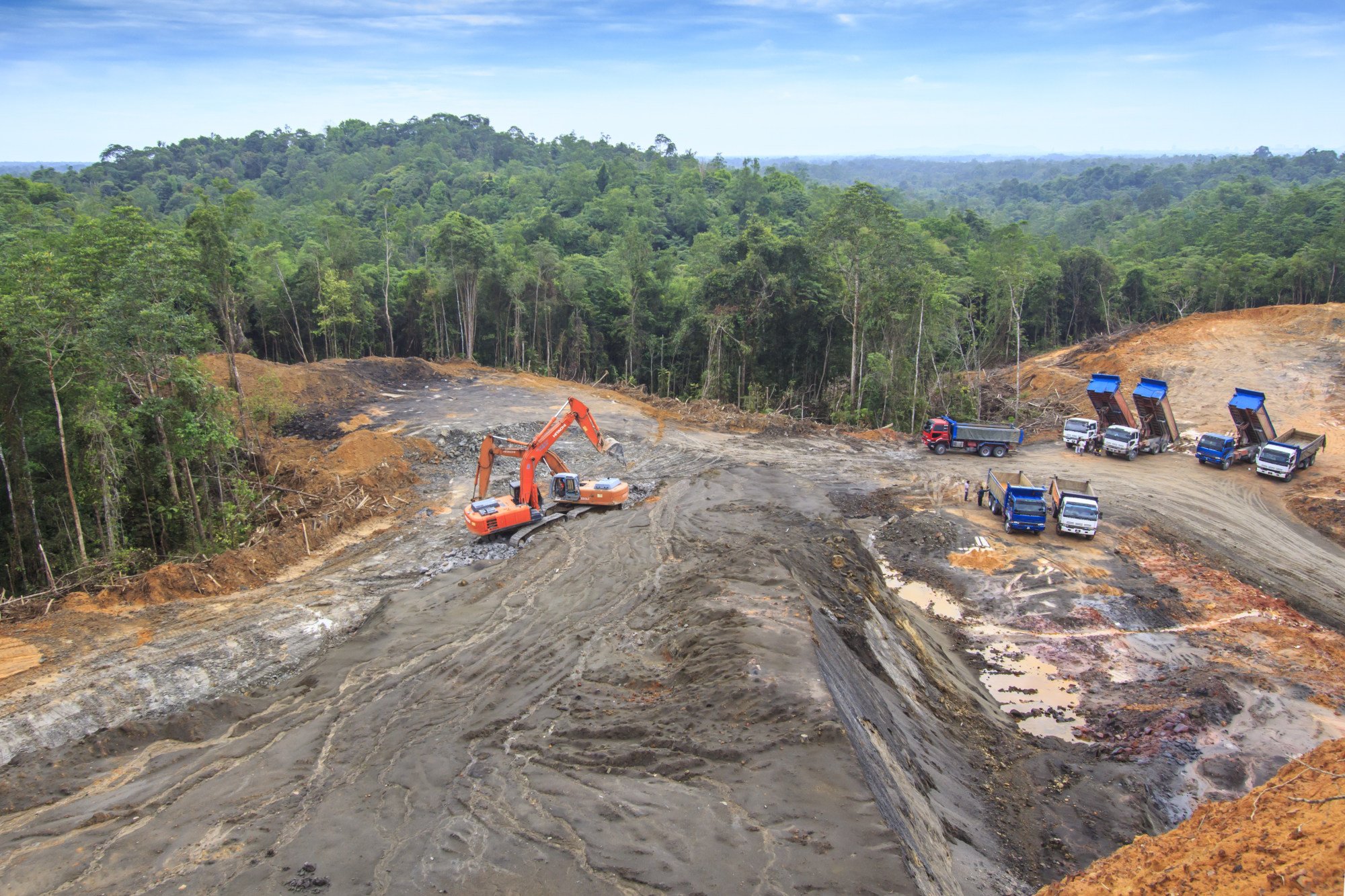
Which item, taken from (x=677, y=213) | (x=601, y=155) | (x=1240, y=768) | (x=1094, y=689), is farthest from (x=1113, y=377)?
(x=601, y=155)

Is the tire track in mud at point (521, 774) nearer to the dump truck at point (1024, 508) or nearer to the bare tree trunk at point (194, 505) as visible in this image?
the bare tree trunk at point (194, 505)

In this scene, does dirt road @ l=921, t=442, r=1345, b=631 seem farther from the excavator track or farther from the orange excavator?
the excavator track

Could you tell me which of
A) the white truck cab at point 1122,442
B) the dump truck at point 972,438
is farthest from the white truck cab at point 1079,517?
the white truck cab at point 1122,442

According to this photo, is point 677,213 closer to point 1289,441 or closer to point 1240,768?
point 1289,441

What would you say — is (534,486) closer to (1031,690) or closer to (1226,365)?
(1031,690)

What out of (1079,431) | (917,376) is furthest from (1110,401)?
(917,376)

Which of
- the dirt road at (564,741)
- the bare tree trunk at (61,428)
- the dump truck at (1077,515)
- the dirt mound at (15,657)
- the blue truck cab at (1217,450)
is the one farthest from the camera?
the blue truck cab at (1217,450)

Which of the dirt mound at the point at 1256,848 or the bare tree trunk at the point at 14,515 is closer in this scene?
the dirt mound at the point at 1256,848
